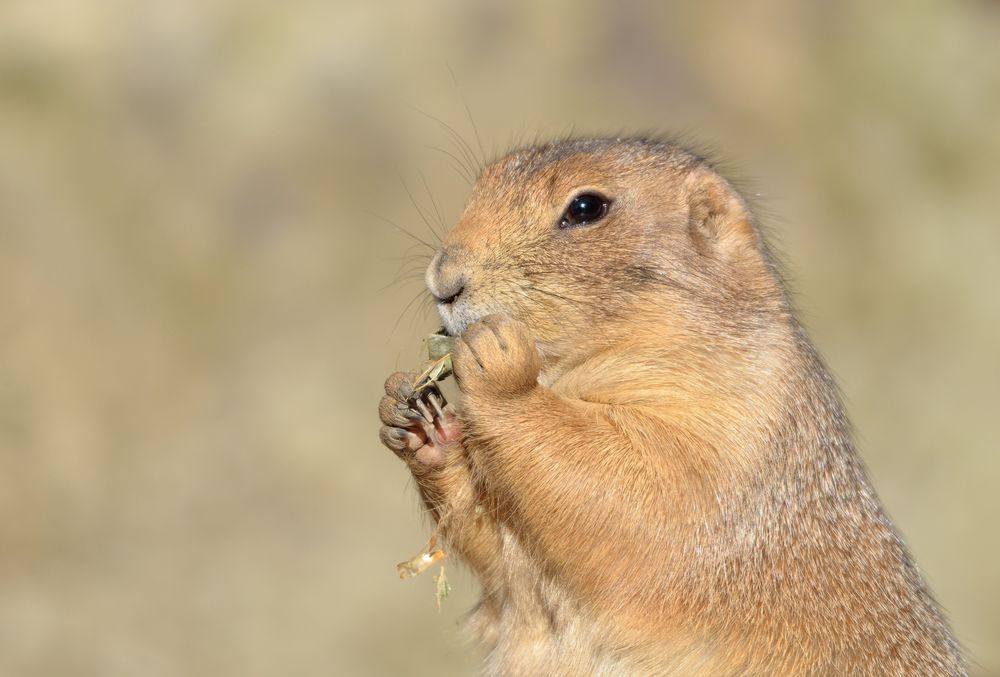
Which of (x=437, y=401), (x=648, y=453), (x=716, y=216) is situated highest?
(x=716, y=216)

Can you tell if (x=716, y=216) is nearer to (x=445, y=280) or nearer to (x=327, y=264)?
(x=445, y=280)

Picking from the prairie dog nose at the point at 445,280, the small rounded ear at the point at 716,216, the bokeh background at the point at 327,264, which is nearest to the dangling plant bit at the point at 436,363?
the prairie dog nose at the point at 445,280

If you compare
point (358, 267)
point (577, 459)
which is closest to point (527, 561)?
point (577, 459)

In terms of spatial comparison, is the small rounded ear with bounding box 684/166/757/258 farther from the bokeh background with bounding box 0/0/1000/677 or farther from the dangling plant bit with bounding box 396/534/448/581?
the bokeh background with bounding box 0/0/1000/677

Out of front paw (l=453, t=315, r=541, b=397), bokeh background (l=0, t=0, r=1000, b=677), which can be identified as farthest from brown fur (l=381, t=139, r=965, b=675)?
bokeh background (l=0, t=0, r=1000, b=677)

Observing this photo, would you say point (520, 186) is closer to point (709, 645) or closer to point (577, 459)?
point (577, 459)

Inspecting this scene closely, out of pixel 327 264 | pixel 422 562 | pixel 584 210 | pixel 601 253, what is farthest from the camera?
pixel 327 264

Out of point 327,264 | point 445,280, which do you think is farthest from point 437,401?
point 327,264
